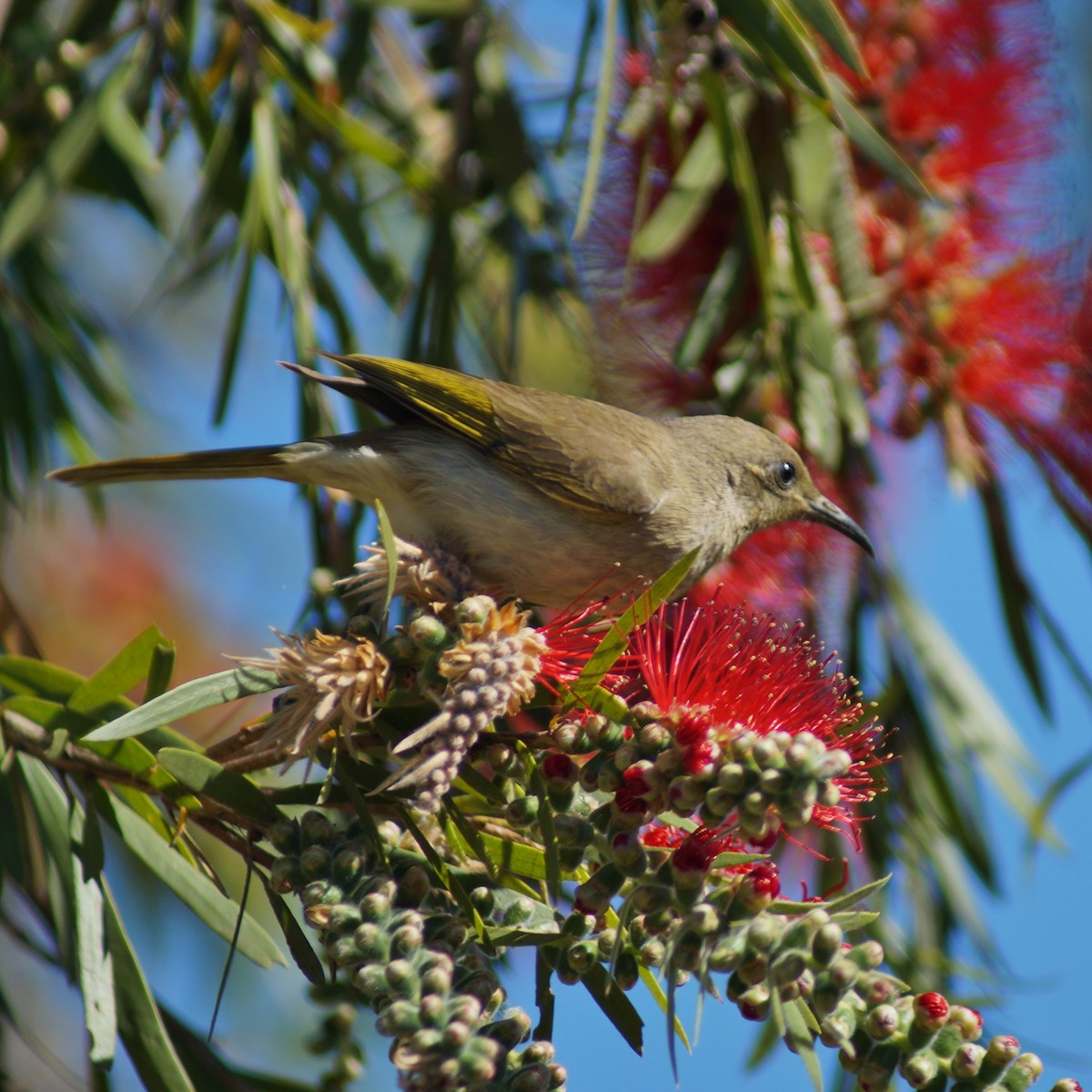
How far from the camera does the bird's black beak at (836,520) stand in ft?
10.9

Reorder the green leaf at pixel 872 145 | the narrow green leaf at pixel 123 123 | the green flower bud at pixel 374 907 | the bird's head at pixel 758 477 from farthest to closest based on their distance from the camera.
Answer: the bird's head at pixel 758 477, the narrow green leaf at pixel 123 123, the green leaf at pixel 872 145, the green flower bud at pixel 374 907

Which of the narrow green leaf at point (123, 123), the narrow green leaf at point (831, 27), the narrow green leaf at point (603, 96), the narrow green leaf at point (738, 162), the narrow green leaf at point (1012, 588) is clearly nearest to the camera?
the narrow green leaf at point (831, 27)

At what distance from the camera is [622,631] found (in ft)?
6.14

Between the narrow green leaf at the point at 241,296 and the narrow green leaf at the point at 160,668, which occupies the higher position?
the narrow green leaf at the point at 241,296

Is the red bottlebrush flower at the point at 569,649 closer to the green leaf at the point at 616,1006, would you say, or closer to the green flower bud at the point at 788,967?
the green leaf at the point at 616,1006

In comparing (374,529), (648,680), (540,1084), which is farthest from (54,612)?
(540,1084)

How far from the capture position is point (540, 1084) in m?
1.51

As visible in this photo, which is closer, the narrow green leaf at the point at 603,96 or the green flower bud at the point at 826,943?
the green flower bud at the point at 826,943

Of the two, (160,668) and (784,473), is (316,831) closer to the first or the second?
(160,668)

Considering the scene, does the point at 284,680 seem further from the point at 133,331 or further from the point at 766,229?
the point at 133,331

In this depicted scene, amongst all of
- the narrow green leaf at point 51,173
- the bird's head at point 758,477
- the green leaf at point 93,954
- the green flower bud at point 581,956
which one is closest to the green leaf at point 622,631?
the green flower bud at point 581,956

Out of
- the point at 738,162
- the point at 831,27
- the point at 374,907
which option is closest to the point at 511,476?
the point at 738,162

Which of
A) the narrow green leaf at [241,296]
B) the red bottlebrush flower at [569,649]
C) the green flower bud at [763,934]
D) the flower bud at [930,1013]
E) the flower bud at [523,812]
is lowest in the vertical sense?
the flower bud at [930,1013]

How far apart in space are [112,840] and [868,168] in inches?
105
